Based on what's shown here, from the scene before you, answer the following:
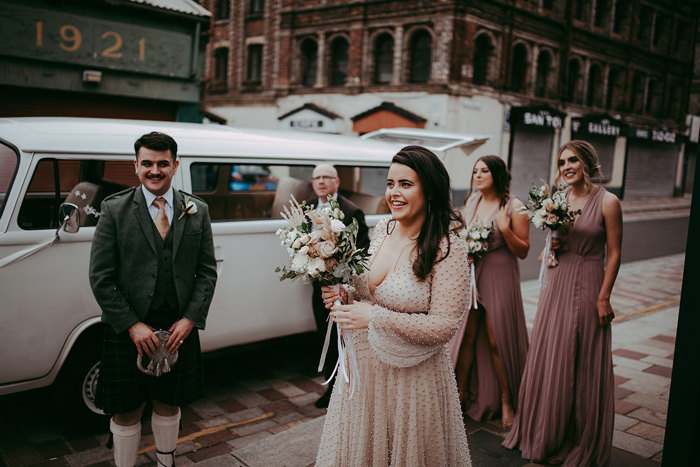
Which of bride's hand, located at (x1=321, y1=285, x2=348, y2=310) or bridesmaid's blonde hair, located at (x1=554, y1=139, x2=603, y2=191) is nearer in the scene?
bride's hand, located at (x1=321, y1=285, x2=348, y2=310)

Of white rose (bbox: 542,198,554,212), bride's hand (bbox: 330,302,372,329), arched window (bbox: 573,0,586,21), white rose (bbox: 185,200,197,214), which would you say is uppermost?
arched window (bbox: 573,0,586,21)

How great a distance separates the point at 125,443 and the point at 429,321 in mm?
2060

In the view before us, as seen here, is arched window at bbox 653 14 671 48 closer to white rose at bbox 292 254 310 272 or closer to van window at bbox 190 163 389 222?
van window at bbox 190 163 389 222

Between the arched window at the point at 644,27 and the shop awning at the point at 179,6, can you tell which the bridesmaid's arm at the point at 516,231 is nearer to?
the shop awning at the point at 179,6

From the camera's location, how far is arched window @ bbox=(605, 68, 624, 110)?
30.2 metres

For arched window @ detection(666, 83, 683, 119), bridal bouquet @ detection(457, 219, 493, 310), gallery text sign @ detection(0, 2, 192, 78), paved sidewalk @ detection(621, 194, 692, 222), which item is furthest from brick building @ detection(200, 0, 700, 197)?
bridal bouquet @ detection(457, 219, 493, 310)

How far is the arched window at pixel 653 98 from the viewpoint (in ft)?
108

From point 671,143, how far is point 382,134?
34431mm

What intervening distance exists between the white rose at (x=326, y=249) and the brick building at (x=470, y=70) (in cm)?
1975

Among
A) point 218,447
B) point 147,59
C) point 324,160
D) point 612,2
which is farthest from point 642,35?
point 218,447

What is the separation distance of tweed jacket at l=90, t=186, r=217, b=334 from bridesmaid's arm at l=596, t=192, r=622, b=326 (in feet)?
8.90

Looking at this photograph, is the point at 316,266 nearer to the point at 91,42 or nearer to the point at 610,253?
the point at 610,253

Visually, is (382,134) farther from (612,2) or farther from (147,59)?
(612,2)

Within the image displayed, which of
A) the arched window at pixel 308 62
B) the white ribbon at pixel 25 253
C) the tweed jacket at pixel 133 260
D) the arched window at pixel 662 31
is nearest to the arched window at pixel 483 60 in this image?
the arched window at pixel 308 62
